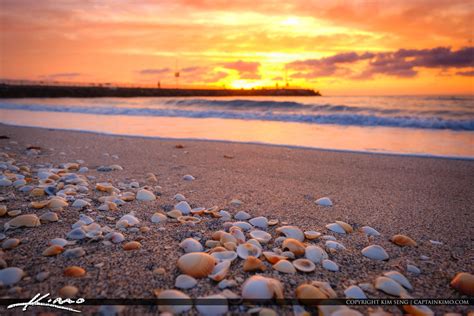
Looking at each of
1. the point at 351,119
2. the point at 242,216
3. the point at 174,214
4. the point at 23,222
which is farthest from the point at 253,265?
the point at 351,119

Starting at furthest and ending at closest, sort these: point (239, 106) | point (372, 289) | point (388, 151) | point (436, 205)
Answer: point (239, 106)
point (388, 151)
point (436, 205)
point (372, 289)

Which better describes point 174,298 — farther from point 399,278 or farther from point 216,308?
point 399,278

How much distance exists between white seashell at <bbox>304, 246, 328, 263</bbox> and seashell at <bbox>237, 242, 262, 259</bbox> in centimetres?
24

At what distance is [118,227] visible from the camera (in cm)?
169

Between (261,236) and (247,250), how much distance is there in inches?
8.7

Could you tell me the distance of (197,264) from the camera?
1255 mm

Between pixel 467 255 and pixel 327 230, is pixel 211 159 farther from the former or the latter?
pixel 467 255

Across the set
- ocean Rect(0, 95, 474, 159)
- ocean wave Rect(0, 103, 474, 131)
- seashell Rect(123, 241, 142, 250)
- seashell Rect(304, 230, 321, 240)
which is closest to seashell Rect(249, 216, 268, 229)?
seashell Rect(304, 230, 321, 240)

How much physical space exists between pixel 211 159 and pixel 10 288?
2947mm

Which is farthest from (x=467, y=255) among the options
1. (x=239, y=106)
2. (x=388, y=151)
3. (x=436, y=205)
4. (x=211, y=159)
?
(x=239, y=106)

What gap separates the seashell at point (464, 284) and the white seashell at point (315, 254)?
1.74ft

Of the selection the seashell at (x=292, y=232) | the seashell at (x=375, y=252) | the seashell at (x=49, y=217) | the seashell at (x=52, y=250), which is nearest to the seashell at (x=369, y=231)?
the seashell at (x=375, y=252)

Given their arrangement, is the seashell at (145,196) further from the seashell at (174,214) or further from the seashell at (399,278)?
the seashell at (399,278)

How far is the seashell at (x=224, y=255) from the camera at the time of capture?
4.48ft
